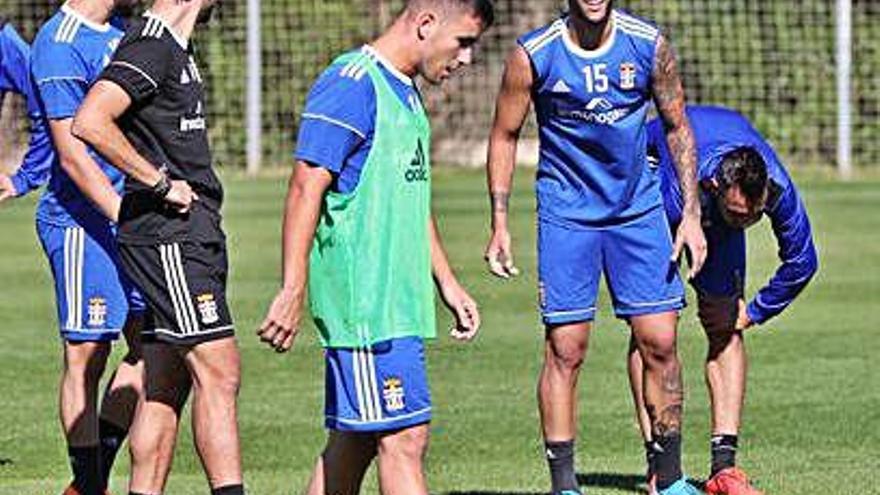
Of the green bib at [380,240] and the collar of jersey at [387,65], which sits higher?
the collar of jersey at [387,65]

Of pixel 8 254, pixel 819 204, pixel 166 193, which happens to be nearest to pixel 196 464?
pixel 166 193

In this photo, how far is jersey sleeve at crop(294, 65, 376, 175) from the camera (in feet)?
26.0

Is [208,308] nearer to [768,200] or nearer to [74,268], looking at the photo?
[74,268]

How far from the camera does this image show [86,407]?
10.1 meters

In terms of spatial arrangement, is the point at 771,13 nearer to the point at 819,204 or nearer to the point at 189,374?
the point at 819,204

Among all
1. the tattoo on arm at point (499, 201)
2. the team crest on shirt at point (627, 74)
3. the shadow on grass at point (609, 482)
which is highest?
the team crest on shirt at point (627, 74)

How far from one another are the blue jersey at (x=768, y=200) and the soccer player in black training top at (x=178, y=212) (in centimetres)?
236

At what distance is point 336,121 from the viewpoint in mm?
7938

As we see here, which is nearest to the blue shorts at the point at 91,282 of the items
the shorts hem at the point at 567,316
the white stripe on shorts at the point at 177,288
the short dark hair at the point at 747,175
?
the white stripe on shorts at the point at 177,288

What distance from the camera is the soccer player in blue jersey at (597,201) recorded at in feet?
32.6

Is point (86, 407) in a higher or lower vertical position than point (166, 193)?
lower

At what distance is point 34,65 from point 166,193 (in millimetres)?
1461

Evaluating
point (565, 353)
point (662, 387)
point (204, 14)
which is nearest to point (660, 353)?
point (662, 387)

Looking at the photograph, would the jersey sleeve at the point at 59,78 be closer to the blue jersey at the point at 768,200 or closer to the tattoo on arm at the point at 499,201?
the tattoo on arm at the point at 499,201
